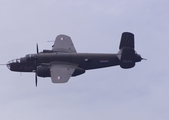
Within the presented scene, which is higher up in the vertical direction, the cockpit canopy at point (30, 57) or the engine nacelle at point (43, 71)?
the cockpit canopy at point (30, 57)

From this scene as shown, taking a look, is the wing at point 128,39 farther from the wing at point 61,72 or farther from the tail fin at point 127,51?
the wing at point 61,72

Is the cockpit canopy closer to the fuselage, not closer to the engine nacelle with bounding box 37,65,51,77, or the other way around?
the fuselage

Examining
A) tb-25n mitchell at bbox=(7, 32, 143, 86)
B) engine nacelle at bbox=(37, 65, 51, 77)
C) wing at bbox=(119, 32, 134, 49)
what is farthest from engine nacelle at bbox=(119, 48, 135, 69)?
engine nacelle at bbox=(37, 65, 51, 77)

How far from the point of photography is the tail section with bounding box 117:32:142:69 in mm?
69062

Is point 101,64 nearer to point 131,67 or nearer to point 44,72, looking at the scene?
point 131,67

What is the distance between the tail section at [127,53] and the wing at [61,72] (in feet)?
24.7

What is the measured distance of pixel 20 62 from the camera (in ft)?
227

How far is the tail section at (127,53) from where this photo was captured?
69062 millimetres

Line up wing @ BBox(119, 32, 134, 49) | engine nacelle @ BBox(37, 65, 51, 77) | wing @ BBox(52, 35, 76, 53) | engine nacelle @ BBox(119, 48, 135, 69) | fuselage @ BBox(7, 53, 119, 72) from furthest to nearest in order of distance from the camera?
wing @ BBox(52, 35, 76, 53) → wing @ BBox(119, 32, 134, 49) → engine nacelle @ BBox(119, 48, 135, 69) → fuselage @ BBox(7, 53, 119, 72) → engine nacelle @ BBox(37, 65, 51, 77)

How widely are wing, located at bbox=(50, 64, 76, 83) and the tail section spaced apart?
753 cm

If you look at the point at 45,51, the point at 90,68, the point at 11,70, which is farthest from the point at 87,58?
the point at 11,70

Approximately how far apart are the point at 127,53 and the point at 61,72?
10.5 m

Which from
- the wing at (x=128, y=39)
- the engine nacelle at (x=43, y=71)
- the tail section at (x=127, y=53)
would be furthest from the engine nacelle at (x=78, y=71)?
the wing at (x=128, y=39)

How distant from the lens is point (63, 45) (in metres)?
72.1
